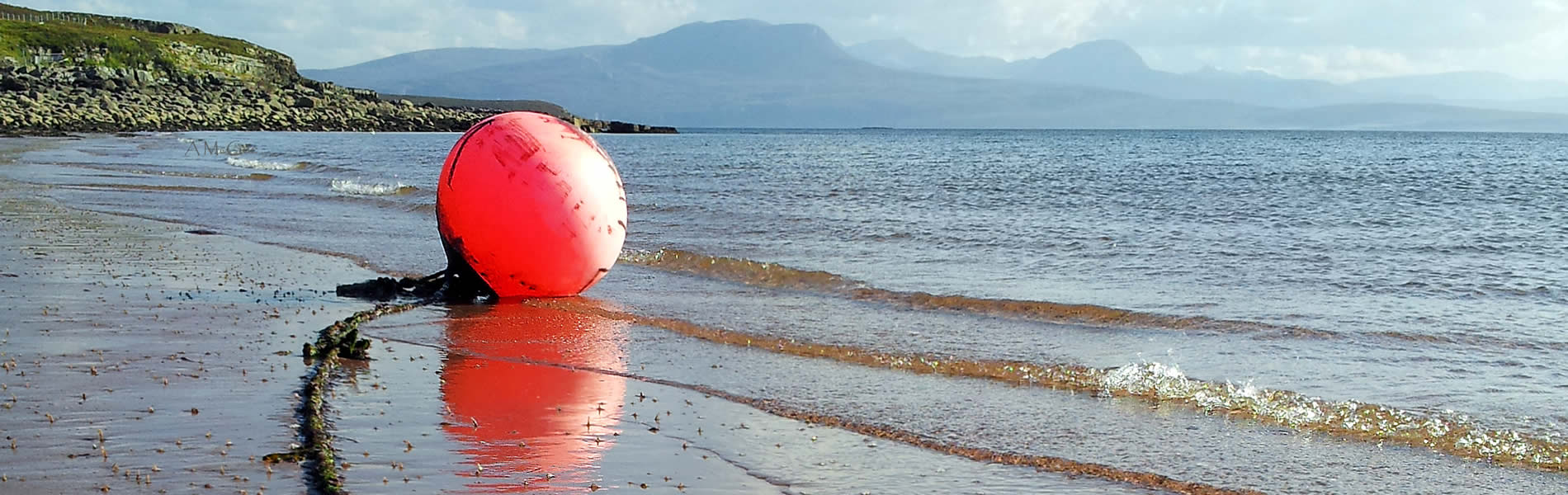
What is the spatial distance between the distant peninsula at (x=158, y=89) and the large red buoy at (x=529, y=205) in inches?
1691

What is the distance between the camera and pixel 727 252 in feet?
54.0

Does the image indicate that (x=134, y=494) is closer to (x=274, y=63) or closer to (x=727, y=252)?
(x=727, y=252)

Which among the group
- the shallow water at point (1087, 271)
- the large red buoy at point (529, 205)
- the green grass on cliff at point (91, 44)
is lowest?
the shallow water at point (1087, 271)

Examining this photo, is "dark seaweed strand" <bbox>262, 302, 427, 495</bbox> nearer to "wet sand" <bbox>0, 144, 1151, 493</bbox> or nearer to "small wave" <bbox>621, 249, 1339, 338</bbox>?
"wet sand" <bbox>0, 144, 1151, 493</bbox>

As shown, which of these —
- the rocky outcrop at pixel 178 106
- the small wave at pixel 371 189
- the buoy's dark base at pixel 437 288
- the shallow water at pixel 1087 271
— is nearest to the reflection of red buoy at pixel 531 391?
the buoy's dark base at pixel 437 288

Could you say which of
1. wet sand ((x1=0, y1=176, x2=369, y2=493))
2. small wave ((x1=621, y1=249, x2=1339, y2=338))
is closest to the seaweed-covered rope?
wet sand ((x1=0, y1=176, x2=369, y2=493))

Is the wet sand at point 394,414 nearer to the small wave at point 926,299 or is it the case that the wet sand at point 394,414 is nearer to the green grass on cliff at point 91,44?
the small wave at point 926,299

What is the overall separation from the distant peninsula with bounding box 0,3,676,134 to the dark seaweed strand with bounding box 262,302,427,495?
44400 mm

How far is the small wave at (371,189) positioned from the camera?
26.2 metres

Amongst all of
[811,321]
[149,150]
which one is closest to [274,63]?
[149,150]

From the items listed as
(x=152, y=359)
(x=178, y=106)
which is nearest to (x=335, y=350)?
(x=152, y=359)

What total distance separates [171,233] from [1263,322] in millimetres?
12717

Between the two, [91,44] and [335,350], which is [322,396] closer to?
[335,350]

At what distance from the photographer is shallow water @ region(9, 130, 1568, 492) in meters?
8.70
